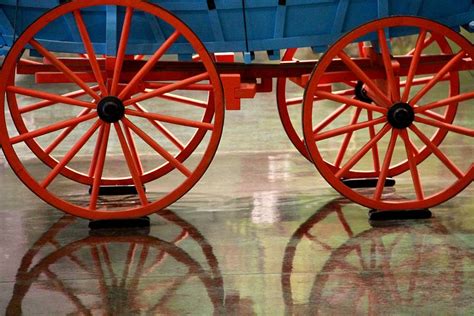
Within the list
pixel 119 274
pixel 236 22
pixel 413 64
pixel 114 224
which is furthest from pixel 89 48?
pixel 413 64

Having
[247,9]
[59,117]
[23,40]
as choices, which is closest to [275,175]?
[247,9]

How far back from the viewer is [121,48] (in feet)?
15.5

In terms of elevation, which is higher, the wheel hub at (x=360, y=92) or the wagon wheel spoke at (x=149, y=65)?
the wheel hub at (x=360, y=92)

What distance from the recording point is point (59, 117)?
8633mm

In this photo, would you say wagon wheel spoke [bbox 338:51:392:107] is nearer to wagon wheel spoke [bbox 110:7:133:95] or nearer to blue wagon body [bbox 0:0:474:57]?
blue wagon body [bbox 0:0:474:57]

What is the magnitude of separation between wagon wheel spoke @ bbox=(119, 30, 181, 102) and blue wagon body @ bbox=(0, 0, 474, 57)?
5.2 inches

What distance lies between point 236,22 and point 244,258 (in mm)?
1161

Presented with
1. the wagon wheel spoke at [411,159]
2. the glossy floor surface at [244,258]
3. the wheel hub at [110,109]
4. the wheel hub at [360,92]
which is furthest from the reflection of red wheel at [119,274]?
the wheel hub at [360,92]

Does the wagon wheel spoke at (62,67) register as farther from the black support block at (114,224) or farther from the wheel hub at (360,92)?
the wheel hub at (360,92)

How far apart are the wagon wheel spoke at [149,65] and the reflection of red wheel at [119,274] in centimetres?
64

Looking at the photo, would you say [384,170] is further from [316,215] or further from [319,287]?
[319,287]

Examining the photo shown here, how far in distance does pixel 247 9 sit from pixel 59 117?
4059 millimetres

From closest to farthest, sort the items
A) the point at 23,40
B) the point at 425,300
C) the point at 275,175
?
the point at 425,300
the point at 23,40
the point at 275,175

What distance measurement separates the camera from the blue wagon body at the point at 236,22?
15.9ft
